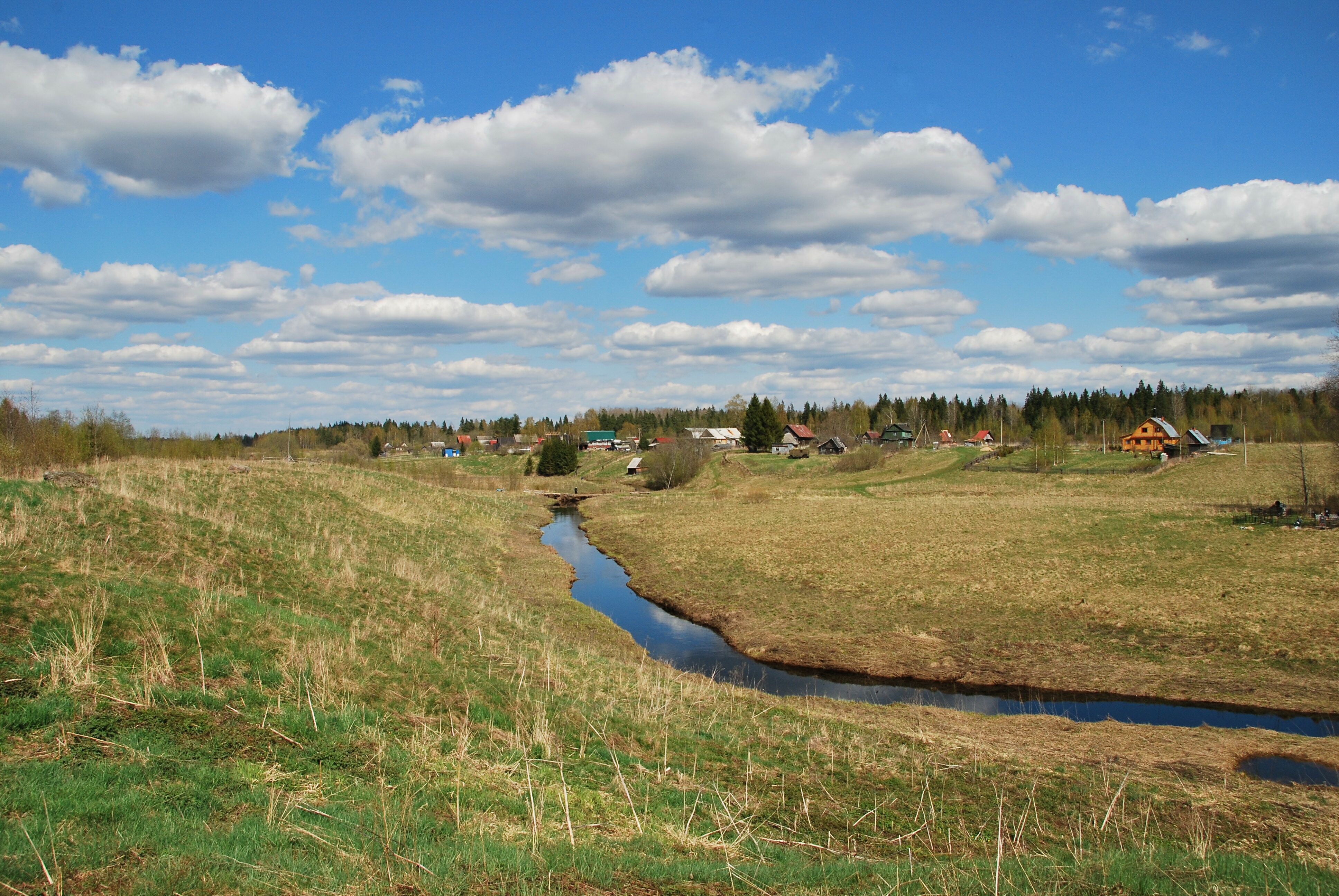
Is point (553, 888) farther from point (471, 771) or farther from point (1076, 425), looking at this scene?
point (1076, 425)

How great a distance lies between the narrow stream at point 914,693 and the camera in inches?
686

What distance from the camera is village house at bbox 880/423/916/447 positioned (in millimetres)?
124000

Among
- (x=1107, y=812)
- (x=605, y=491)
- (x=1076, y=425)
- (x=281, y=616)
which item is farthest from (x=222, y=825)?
(x=1076, y=425)

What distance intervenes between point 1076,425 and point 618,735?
486 ft

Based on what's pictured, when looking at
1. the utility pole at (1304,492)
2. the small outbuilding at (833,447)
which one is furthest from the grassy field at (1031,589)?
the small outbuilding at (833,447)

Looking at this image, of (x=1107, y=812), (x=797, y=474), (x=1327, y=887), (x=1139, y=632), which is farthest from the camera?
(x=797, y=474)

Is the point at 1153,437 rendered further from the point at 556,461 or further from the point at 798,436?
the point at 556,461

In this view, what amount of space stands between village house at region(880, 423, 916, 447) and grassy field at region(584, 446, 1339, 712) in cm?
6769

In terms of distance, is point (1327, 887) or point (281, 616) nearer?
point (1327, 887)

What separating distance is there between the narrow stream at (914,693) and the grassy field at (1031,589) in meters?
0.46

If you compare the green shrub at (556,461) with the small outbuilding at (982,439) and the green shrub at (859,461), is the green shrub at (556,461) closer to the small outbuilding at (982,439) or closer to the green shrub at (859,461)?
the green shrub at (859,461)

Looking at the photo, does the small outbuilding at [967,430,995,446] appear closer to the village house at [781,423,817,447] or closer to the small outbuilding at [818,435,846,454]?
the small outbuilding at [818,435,846,454]

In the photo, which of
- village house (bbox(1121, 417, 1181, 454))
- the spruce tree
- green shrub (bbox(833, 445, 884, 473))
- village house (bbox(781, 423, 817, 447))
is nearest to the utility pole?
green shrub (bbox(833, 445, 884, 473))

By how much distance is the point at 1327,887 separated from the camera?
7098 millimetres
